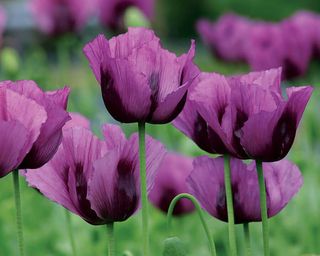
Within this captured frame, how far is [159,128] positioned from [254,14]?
10.7m

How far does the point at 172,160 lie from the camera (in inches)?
75.7

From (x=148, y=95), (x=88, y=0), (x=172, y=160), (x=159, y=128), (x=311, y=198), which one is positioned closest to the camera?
(x=148, y=95)

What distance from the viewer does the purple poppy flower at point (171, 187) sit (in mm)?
1814

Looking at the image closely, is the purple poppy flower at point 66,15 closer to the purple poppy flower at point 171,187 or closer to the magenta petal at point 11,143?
the purple poppy flower at point 171,187

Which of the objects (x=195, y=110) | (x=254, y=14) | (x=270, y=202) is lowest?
(x=270, y=202)

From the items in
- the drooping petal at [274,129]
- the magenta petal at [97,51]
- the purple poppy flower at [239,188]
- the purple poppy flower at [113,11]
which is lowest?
the purple poppy flower at [239,188]

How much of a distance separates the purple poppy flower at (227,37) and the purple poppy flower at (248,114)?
1.83 m

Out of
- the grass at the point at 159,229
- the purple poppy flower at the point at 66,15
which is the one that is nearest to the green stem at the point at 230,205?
the grass at the point at 159,229

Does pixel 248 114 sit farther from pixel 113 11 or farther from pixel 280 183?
pixel 113 11

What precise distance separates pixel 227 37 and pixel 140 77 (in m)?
2.03

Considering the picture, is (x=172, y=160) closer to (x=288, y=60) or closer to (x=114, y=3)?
(x=288, y=60)

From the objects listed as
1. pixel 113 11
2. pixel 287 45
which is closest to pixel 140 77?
pixel 287 45

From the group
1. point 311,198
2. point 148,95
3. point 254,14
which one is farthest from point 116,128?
point 254,14

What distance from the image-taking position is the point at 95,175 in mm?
1010
